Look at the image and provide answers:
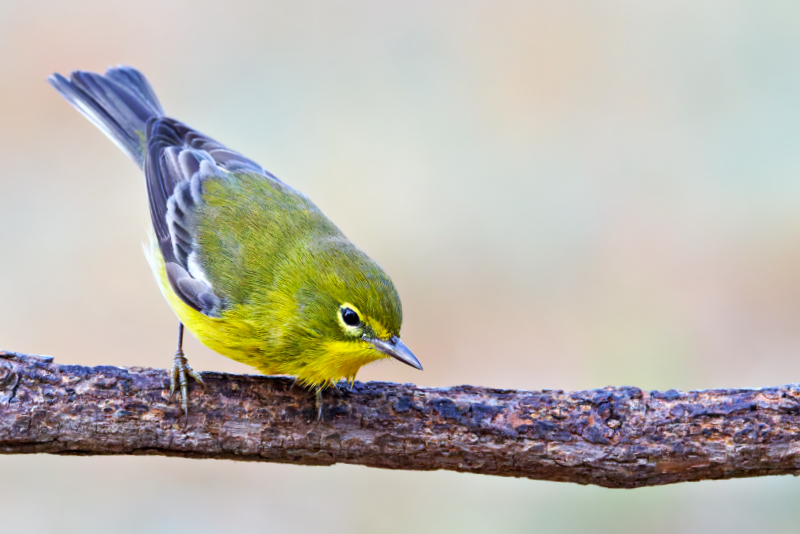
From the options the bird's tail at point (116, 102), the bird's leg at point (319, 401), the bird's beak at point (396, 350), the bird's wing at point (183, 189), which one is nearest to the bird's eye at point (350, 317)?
the bird's beak at point (396, 350)

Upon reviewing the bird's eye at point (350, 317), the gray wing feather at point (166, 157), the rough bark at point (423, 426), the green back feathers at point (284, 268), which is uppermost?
the gray wing feather at point (166, 157)

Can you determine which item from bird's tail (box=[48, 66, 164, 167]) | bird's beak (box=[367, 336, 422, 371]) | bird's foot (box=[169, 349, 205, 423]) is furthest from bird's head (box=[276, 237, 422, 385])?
bird's tail (box=[48, 66, 164, 167])

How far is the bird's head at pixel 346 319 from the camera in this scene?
335 cm

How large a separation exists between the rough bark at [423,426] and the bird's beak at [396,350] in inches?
7.4

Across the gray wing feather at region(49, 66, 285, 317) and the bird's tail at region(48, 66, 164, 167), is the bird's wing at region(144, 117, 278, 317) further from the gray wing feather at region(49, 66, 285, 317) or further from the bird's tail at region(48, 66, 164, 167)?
the bird's tail at region(48, 66, 164, 167)

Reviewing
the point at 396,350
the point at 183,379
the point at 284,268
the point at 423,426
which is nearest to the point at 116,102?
the point at 284,268

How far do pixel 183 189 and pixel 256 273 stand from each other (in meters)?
0.95

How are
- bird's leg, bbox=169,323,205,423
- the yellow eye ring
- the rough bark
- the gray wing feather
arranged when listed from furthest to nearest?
the gray wing feather → the yellow eye ring → bird's leg, bbox=169,323,205,423 → the rough bark

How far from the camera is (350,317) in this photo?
342 cm

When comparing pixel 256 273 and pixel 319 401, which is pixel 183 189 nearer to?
pixel 256 273

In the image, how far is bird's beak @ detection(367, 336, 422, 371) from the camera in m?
3.27

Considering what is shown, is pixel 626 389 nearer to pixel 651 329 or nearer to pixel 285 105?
pixel 651 329

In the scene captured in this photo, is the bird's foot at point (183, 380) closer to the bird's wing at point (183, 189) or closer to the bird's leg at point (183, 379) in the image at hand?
the bird's leg at point (183, 379)

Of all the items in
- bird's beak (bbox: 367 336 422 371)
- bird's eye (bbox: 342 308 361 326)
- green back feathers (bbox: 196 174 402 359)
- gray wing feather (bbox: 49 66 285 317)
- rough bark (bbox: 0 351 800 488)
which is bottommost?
rough bark (bbox: 0 351 800 488)
